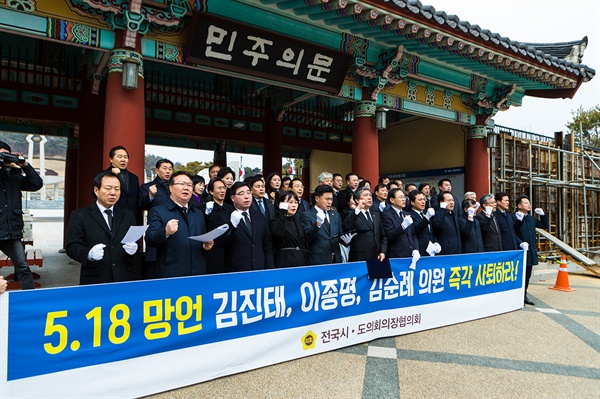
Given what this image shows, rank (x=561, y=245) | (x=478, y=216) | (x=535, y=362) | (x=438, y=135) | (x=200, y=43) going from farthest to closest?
(x=438, y=135) < (x=561, y=245) < (x=478, y=216) < (x=200, y=43) < (x=535, y=362)

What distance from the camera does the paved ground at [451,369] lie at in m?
2.81

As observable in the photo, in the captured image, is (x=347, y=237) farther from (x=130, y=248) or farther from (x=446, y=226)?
(x=130, y=248)

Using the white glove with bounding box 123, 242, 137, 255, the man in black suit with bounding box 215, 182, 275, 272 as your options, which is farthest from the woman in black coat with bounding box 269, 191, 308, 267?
the white glove with bounding box 123, 242, 137, 255

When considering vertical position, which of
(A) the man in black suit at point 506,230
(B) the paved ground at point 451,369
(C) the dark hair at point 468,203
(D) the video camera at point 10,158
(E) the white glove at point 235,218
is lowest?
(B) the paved ground at point 451,369

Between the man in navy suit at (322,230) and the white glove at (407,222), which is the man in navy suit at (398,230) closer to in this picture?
the white glove at (407,222)

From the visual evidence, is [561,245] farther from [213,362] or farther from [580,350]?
[213,362]

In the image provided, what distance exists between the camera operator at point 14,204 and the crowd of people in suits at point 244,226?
945 mm

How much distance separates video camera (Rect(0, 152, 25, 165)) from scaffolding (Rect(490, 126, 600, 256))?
379 inches

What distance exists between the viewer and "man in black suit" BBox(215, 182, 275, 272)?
3427 millimetres

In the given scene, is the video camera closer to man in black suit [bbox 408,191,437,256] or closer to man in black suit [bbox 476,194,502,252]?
man in black suit [bbox 408,191,437,256]

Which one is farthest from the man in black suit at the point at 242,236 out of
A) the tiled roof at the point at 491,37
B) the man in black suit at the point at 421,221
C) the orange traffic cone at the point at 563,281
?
the orange traffic cone at the point at 563,281

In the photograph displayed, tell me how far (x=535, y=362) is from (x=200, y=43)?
17.8 feet

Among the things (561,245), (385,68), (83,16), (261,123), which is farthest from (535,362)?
(261,123)

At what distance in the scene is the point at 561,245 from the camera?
9078mm
